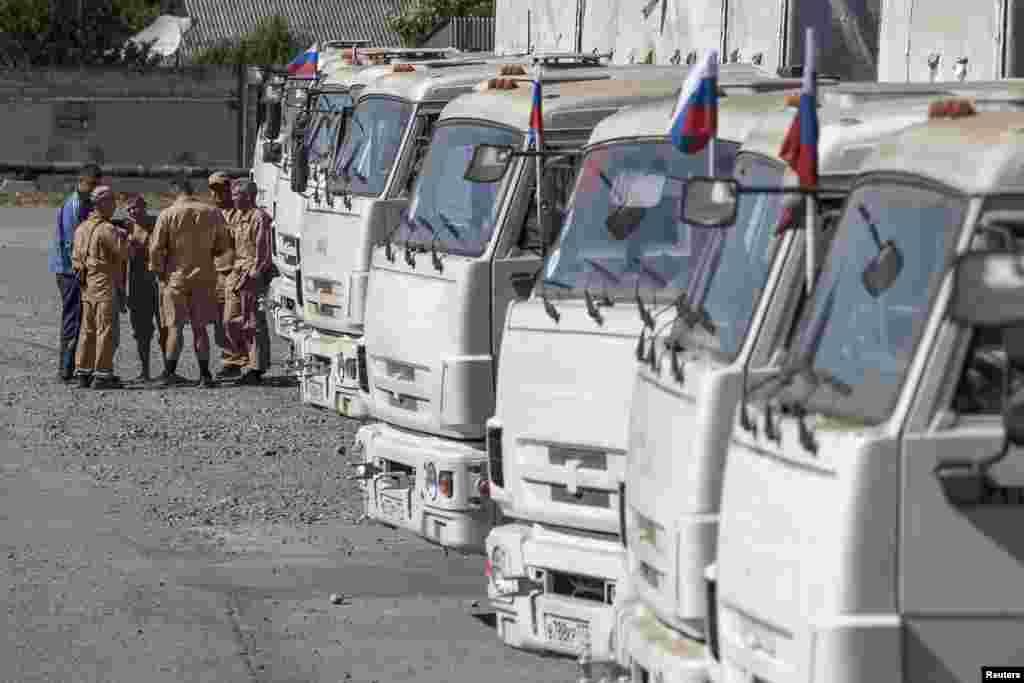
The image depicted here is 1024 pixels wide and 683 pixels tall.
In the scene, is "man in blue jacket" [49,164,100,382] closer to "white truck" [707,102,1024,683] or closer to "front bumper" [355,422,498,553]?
"front bumper" [355,422,498,553]

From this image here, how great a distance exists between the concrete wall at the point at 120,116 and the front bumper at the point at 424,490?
39.9 m

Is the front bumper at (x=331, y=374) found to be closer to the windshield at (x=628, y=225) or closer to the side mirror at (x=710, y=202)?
the windshield at (x=628, y=225)

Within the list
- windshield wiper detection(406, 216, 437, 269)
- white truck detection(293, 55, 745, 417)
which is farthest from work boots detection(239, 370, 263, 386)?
windshield wiper detection(406, 216, 437, 269)

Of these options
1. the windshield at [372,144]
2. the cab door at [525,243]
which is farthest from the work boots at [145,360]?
the cab door at [525,243]

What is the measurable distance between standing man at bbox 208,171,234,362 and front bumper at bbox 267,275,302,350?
1.70ft

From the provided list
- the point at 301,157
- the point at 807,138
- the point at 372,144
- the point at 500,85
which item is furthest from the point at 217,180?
the point at 807,138

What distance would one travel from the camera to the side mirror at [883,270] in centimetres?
625

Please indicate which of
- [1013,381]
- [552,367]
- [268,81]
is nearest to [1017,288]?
[1013,381]

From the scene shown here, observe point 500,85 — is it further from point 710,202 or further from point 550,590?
point 710,202

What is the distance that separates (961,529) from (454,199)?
7.03 metres

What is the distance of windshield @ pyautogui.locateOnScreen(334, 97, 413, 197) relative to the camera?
53.0 ft

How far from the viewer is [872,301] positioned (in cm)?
634

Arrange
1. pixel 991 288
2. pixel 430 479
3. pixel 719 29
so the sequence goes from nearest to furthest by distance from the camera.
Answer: pixel 991 288 → pixel 430 479 → pixel 719 29

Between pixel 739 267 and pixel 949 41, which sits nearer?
pixel 739 267
